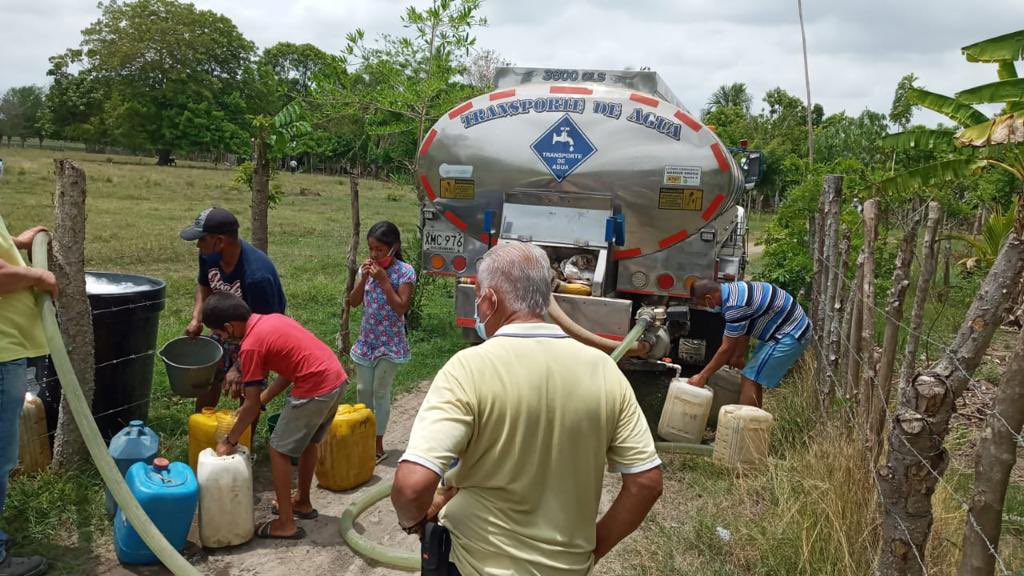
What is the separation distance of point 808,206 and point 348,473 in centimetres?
689

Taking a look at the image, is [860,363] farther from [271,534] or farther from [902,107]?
[902,107]

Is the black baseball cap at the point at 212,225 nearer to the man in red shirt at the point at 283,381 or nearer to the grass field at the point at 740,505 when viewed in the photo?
the man in red shirt at the point at 283,381

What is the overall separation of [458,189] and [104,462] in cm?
380

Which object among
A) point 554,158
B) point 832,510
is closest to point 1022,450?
point 832,510

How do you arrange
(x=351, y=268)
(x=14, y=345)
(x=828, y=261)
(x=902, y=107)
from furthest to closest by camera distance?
(x=902, y=107)
(x=351, y=268)
(x=828, y=261)
(x=14, y=345)

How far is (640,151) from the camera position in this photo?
20.0 feet

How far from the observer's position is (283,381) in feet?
13.9

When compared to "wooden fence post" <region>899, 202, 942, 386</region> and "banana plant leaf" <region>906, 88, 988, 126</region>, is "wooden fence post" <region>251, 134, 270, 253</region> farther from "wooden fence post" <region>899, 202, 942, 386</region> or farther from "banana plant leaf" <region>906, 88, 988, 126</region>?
"banana plant leaf" <region>906, 88, 988, 126</region>

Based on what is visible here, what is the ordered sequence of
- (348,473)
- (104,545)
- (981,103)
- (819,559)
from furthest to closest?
(981,103) < (348,473) < (104,545) < (819,559)

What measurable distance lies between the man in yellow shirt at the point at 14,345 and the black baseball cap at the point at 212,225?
41.4 inches

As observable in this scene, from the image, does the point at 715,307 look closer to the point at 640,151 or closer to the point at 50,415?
the point at 640,151

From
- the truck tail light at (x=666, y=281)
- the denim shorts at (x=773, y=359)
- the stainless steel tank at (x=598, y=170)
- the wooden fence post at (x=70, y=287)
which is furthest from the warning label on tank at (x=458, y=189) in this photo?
the wooden fence post at (x=70, y=287)

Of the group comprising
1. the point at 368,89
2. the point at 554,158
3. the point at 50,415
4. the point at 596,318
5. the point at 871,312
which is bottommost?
the point at 50,415

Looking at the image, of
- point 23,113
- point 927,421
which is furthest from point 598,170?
point 23,113
